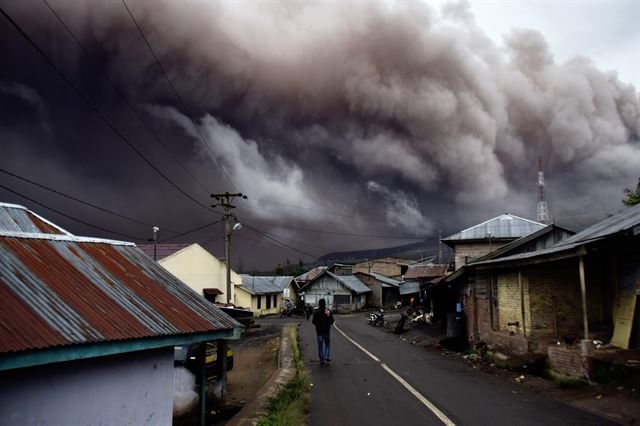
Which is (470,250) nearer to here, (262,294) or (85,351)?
(262,294)

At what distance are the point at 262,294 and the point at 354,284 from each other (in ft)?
45.7

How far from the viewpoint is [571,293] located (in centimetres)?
1537

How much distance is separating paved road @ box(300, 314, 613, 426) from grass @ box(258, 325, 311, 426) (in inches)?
8.1

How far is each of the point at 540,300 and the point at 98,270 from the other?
13286 millimetres

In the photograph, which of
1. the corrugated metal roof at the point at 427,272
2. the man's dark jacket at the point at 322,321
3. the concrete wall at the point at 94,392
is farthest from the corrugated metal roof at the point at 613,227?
the corrugated metal roof at the point at 427,272

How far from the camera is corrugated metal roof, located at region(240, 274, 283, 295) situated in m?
56.1

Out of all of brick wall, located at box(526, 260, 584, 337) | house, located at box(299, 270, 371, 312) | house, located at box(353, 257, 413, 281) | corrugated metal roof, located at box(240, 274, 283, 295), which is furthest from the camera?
house, located at box(353, 257, 413, 281)

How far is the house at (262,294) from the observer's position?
54.8 m

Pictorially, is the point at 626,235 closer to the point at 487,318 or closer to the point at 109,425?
the point at 487,318

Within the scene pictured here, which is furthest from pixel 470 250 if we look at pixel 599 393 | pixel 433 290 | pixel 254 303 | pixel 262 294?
pixel 599 393

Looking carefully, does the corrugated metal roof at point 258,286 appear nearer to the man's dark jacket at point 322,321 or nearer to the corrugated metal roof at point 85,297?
the man's dark jacket at point 322,321

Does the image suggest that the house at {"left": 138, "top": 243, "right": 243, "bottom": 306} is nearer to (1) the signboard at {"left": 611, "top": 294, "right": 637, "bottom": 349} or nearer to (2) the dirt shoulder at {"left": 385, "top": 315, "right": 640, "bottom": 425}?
(2) the dirt shoulder at {"left": 385, "top": 315, "right": 640, "bottom": 425}

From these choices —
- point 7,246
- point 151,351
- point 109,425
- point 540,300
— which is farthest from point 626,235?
point 7,246

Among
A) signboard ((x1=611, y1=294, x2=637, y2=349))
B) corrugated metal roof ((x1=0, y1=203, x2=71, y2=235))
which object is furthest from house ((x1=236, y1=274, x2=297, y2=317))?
corrugated metal roof ((x1=0, y1=203, x2=71, y2=235))
